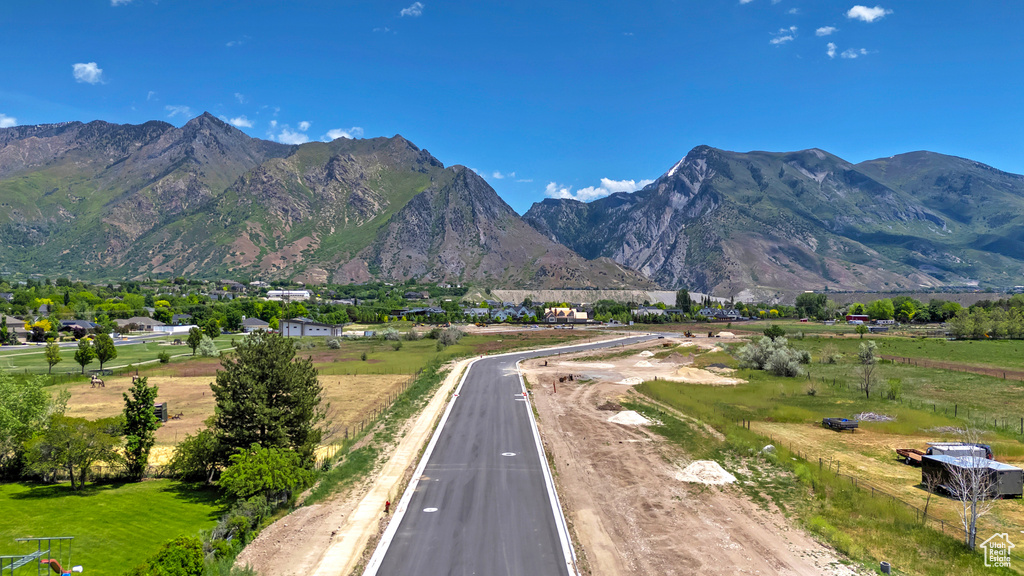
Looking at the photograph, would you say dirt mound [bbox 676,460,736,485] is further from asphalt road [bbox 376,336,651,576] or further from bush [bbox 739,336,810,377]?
bush [bbox 739,336,810,377]

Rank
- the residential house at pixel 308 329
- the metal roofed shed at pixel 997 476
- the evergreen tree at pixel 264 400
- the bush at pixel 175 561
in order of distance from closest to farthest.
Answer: the bush at pixel 175 561, the metal roofed shed at pixel 997 476, the evergreen tree at pixel 264 400, the residential house at pixel 308 329

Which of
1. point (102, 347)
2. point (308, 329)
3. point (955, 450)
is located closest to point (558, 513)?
point (955, 450)

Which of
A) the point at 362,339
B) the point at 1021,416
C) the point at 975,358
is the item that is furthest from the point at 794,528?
the point at 362,339

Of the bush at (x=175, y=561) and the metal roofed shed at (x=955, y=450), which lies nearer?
the bush at (x=175, y=561)

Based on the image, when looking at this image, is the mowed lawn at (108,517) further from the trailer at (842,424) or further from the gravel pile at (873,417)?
the gravel pile at (873,417)

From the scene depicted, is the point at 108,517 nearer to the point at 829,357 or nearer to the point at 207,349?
the point at 207,349

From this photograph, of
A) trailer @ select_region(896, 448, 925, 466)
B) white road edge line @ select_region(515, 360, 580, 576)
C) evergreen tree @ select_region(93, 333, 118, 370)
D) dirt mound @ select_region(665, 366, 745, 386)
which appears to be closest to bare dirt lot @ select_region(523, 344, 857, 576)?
white road edge line @ select_region(515, 360, 580, 576)

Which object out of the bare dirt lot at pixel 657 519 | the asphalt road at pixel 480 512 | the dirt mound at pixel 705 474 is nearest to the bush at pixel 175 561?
the asphalt road at pixel 480 512
